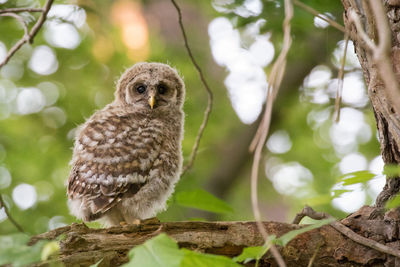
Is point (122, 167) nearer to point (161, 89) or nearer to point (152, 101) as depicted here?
point (152, 101)

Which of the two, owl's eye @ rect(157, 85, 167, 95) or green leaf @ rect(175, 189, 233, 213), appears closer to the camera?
green leaf @ rect(175, 189, 233, 213)

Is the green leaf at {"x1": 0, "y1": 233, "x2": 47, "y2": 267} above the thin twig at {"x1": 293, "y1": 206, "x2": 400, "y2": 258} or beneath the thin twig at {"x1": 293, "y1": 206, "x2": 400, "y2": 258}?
above

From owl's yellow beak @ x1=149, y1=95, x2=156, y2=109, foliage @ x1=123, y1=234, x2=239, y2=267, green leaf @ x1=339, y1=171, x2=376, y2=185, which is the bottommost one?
foliage @ x1=123, y1=234, x2=239, y2=267

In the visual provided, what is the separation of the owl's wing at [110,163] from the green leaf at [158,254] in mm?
1279

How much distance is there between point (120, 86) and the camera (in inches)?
134

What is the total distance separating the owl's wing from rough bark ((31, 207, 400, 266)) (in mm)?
572

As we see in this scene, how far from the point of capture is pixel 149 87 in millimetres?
3197

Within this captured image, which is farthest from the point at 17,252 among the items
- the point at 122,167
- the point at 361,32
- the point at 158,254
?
the point at 122,167

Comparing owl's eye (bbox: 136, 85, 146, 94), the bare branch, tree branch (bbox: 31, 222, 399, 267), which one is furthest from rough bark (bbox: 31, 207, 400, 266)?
owl's eye (bbox: 136, 85, 146, 94)

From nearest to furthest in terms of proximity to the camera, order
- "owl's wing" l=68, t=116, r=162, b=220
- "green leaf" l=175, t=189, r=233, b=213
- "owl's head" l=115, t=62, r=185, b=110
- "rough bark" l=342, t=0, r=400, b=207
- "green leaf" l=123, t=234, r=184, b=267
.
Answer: "green leaf" l=123, t=234, r=184, b=267, "rough bark" l=342, t=0, r=400, b=207, "green leaf" l=175, t=189, r=233, b=213, "owl's wing" l=68, t=116, r=162, b=220, "owl's head" l=115, t=62, r=185, b=110

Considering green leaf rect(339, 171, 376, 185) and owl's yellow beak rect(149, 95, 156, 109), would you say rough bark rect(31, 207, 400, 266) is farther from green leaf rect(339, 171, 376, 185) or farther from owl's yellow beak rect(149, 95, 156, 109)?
owl's yellow beak rect(149, 95, 156, 109)

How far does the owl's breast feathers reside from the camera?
241cm

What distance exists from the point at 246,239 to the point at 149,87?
161 centimetres

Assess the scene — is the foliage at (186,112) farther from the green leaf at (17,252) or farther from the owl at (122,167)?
the green leaf at (17,252)
